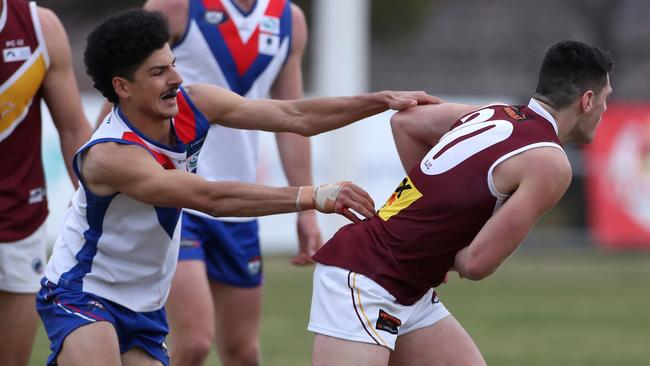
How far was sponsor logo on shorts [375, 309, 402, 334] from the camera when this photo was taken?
4789mm

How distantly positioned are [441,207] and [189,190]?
0.96 metres

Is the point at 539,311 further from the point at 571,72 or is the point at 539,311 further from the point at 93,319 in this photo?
the point at 93,319

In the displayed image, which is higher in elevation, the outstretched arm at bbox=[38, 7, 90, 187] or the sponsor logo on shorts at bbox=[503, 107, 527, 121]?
the sponsor logo on shorts at bbox=[503, 107, 527, 121]

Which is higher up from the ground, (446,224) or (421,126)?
(421,126)

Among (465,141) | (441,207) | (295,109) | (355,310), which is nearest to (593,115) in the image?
(465,141)

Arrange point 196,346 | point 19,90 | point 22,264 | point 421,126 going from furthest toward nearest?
point 196,346
point 22,264
point 19,90
point 421,126

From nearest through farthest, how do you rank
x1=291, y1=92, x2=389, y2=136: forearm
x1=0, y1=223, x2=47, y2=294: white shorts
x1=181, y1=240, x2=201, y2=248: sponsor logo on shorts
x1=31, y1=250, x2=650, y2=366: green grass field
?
1. x1=291, y1=92, x2=389, y2=136: forearm
2. x1=0, y1=223, x2=47, y2=294: white shorts
3. x1=181, y1=240, x2=201, y2=248: sponsor logo on shorts
4. x1=31, y1=250, x2=650, y2=366: green grass field

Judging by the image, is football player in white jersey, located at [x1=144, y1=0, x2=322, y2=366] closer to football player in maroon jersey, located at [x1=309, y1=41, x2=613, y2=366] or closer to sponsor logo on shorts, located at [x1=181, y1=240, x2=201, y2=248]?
sponsor logo on shorts, located at [x1=181, y1=240, x2=201, y2=248]

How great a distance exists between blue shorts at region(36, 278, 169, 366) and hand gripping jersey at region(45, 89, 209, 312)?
3 cm

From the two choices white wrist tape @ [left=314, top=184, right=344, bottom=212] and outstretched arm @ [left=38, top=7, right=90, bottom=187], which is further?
outstretched arm @ [left=38, top=7, right=90, bottom=187]

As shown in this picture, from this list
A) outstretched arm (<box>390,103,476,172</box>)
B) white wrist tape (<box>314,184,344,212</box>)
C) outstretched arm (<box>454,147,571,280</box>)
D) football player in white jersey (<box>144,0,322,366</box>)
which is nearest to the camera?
outstretched arm (<box>454,147,571,280</box>)

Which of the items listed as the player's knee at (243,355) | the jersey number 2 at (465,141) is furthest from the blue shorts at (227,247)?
the jersey number 2 at (465,141)

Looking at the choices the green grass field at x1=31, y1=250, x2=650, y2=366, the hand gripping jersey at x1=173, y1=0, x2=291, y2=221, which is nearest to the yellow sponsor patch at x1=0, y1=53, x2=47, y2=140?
the hand gripping jersey at x1=173, y1=0, x2=291, y2=221

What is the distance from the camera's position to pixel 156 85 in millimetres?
4824
